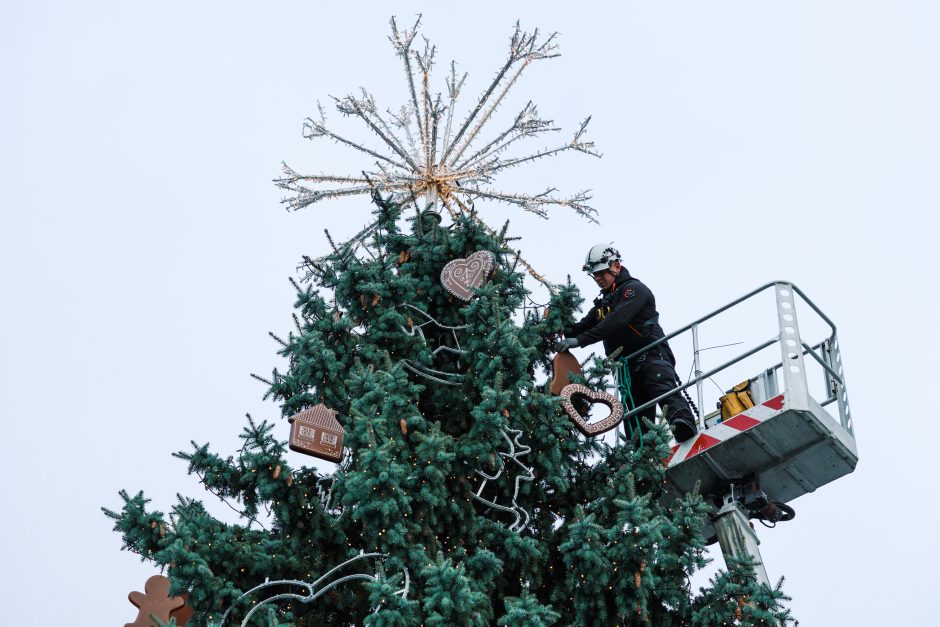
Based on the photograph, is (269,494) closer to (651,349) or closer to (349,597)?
(349,597)

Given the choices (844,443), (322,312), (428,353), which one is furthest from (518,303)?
(844,443)

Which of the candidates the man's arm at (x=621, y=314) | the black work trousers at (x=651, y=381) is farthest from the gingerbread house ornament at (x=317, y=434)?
the black work trousers at (x=651, y=381)

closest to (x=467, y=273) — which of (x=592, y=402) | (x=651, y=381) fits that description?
(x=592, y=402)

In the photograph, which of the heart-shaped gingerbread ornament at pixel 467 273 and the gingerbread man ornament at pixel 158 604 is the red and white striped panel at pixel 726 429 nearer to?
the heart-shaped gingerbread ornament at pixel 467 273

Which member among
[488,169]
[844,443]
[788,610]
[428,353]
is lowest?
[788,610]

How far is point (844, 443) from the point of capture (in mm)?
12234

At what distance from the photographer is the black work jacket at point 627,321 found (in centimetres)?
1359

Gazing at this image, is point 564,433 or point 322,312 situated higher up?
point 322,312

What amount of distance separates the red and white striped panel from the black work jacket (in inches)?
52.4

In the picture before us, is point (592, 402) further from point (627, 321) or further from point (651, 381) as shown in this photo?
point (627, 321)

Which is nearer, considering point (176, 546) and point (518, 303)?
point (176, 546)

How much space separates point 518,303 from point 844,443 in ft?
9.96

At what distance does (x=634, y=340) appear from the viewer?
1375 centimetres

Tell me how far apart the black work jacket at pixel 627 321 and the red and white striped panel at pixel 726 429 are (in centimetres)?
133
